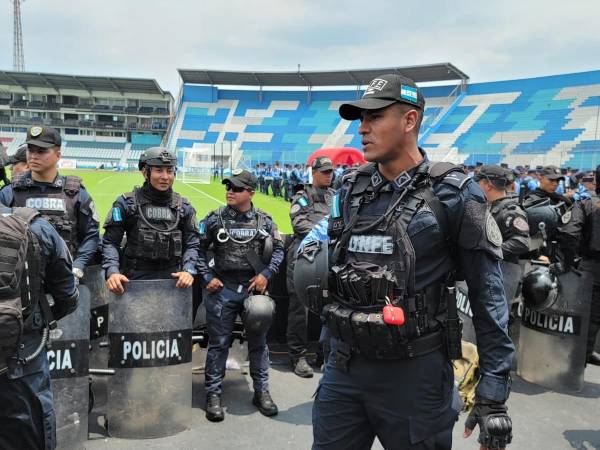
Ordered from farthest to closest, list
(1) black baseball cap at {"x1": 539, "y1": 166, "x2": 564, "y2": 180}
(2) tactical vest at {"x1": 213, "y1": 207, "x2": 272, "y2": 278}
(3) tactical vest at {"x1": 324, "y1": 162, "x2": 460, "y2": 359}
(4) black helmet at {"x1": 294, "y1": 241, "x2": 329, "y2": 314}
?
(1) black baseball cap at {"x1": 539, "y1": 166, "x2": 564, "y2": 180}, (2) tactical vest at {"x1": 213, "y1": 207, "x2": 272, "y2": 278}, (4) black helmet at {"x1": 294, "y1": 241, "x2": 329, "y2": 314}, (3) tactical vest at {"x1": 324, "y1": 162, "x2": 460, "y2": 359}

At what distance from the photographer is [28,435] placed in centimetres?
213

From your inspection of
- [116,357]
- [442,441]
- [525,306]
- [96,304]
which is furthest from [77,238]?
[525,306]

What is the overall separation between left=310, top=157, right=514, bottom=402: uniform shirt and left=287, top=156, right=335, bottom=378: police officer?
9.76 ft

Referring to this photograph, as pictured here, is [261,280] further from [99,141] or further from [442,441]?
[99,141]

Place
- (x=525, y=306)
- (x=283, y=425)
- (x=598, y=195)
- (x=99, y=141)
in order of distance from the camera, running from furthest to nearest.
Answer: (x=99, y=141) → (x=525, y=306) → (x=598, y=195) → (x=283, y=425)

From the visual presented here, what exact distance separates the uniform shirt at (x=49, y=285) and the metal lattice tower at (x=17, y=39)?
234 feet

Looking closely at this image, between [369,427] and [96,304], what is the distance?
290cm

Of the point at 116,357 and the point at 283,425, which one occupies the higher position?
the point at 116,357

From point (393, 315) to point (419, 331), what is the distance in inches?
6.7

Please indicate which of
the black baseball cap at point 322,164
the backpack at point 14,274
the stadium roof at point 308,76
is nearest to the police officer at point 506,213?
the black baseball cap at point 322,164

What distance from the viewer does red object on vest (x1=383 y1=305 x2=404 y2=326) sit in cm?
180

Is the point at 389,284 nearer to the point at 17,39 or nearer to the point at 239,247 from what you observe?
the point at 239,247

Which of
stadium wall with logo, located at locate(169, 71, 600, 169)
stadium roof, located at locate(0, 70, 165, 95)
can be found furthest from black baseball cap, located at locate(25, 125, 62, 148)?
stadium roof, located at locate(0, 70, 165, 95)

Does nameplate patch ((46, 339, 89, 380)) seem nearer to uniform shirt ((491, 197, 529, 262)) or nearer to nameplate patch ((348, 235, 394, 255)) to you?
nameplate patch ((348, 235, 394, 255))
